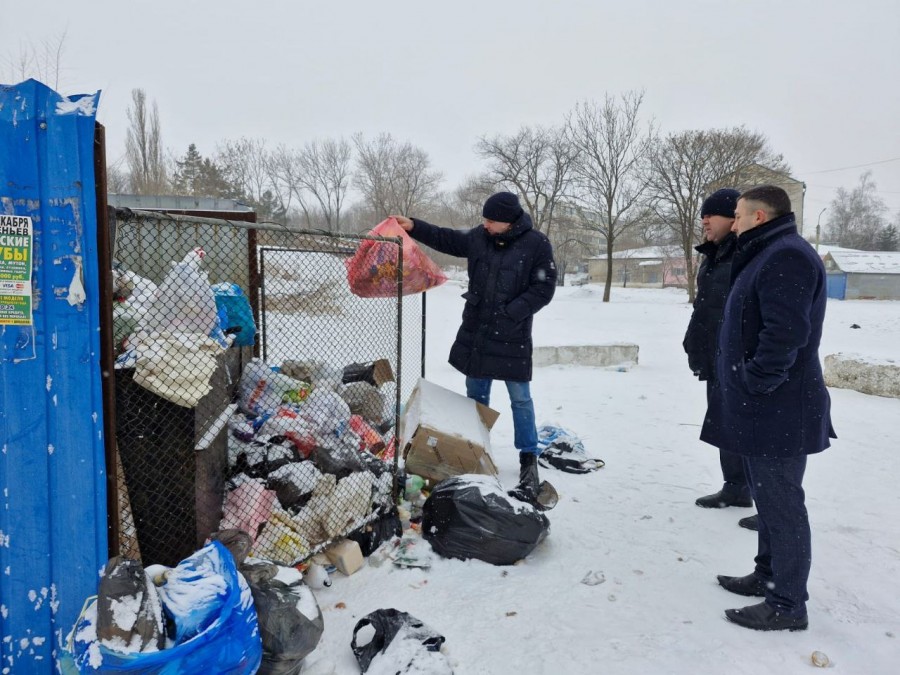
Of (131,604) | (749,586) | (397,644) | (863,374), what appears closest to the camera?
(131,604)

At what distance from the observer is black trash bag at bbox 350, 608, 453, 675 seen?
1911 mm

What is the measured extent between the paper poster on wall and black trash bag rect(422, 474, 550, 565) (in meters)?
1.96

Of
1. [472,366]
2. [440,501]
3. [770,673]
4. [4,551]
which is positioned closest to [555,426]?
[472,366]

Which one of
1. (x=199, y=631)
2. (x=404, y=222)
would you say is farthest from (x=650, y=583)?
(x=404, y=222)

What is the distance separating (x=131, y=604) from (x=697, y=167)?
2633 cm

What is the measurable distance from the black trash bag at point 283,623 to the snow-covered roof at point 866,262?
124 ft

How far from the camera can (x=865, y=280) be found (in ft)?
102

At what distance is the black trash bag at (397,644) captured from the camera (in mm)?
1911

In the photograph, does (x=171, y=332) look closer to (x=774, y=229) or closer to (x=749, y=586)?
(x=774, y=229)

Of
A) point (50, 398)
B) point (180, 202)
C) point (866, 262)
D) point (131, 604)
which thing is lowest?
point (131, 604)

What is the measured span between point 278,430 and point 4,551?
54.9 inches

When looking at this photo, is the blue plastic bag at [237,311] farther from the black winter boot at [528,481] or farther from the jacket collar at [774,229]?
the jacket collar at [774,229]

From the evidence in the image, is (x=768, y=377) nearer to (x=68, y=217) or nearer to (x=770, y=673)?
(x=770, y=673)

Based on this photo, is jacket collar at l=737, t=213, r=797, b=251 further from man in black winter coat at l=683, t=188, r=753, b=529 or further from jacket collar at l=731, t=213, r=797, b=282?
man in black winter coat at l=683, t=188, r=753, b=529
